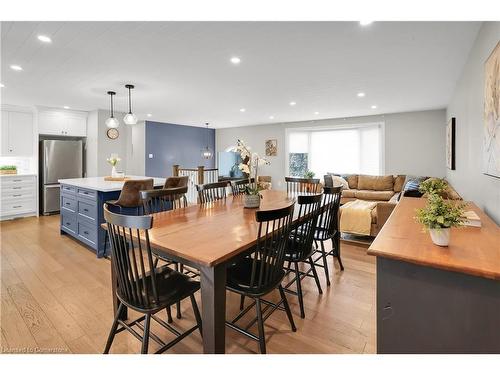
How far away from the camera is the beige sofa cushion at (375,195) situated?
624 centimetres

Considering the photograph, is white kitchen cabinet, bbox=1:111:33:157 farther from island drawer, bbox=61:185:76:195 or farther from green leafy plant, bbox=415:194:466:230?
green leafy plant, bbox=415:194:466:230

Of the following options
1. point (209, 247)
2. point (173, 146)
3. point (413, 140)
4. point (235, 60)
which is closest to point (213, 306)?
point (209, 247)

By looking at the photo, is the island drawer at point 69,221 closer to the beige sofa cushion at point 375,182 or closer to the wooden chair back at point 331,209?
the wooden chair back at point 331,209

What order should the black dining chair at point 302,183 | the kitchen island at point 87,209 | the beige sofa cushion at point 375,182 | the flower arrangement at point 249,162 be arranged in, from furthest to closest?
the beige sofa cushion at point 375,182
the black dining chair at point 302,183
the kitchen island at point 87,209
the flower arrangement at point 249,162

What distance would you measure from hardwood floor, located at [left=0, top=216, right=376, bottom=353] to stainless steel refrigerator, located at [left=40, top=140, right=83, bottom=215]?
297 cm

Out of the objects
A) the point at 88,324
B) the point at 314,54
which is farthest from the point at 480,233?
the point at 88,324

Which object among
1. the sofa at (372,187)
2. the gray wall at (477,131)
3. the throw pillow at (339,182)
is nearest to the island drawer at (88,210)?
the gray wall at (477,131)

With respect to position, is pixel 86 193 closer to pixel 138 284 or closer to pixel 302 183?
pixel 138 284

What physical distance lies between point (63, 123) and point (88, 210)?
12.8 ft

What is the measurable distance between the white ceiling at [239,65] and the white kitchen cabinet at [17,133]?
14.8 inches
